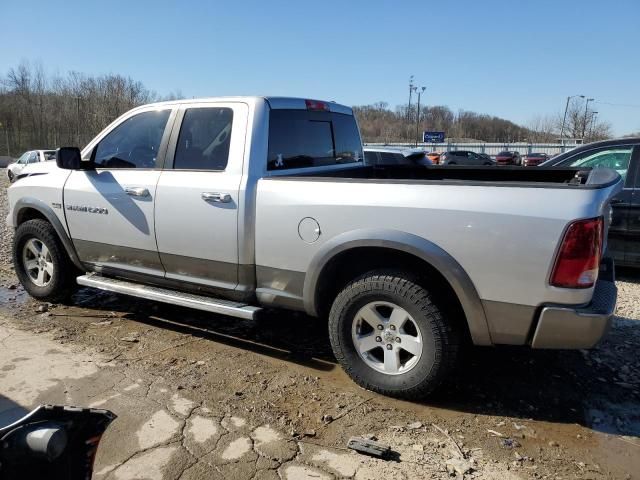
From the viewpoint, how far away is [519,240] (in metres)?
2.78

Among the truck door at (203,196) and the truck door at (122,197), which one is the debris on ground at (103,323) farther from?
the truck door at (203,196)

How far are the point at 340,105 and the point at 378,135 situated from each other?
355 feet

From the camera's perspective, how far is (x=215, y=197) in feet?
12.4

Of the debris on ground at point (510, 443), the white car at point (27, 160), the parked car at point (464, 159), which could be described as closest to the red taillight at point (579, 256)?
the debris on ground at point (510, 443)

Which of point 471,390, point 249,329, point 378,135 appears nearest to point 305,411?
point 471,390

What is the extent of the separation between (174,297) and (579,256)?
2959mm

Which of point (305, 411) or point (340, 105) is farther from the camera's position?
point (340, 105)

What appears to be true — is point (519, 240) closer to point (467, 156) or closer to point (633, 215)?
point (633, 215)

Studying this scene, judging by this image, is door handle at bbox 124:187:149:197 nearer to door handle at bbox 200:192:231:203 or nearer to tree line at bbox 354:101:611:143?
door handle at bbox 200:192:231:203

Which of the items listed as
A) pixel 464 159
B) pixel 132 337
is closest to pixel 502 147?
pixel 464 159

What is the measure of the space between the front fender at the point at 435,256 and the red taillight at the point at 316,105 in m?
1.56

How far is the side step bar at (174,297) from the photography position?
12.4ft

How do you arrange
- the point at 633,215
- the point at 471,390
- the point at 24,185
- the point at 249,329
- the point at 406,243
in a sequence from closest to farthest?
1. the point at 406,243
2. the point at 471,390
3. the point at 249,329
4. the point at 24,185
5. the point at 633,215

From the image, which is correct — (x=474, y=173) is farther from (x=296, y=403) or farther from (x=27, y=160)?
(x=27, y=160)
